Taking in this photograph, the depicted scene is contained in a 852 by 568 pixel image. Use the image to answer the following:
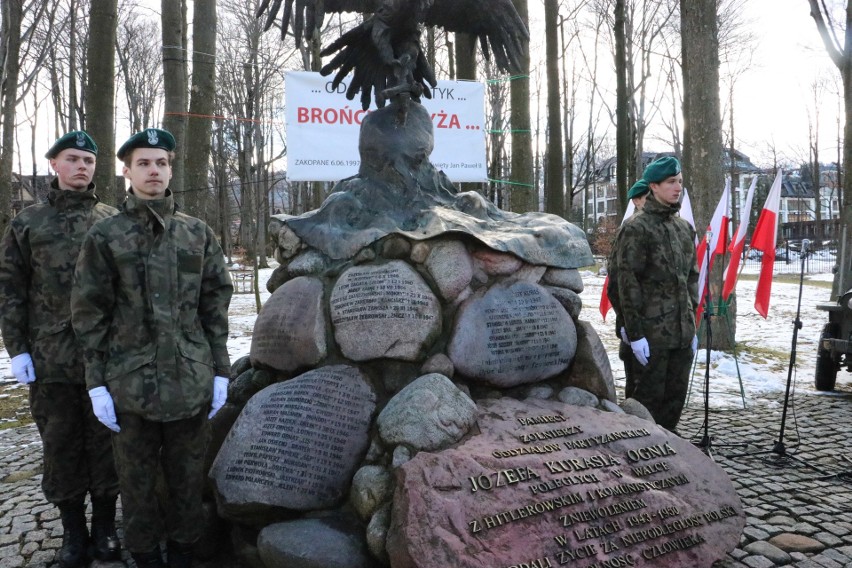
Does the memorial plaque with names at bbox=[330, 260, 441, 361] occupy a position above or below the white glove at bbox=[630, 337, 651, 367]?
above

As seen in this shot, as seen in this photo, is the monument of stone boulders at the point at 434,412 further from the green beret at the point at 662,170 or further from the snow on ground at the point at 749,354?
the snow on ground at the point at 749,354

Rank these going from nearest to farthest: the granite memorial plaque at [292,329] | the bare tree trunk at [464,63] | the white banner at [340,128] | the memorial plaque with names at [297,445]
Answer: the memorial plaque with names at [297,445]
the granite memorial plaque at [292,329]
the white banner at [340,128]
the bare tree trunk at [464,63]

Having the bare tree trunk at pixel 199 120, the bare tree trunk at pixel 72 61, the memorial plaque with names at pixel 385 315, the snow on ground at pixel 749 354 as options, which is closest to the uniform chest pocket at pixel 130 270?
the memorial plaque with names at pixel 385 315

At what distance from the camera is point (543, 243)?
3.88 metres

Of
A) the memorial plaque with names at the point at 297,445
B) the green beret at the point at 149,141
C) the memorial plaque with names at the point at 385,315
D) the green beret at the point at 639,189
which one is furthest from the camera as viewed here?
the green beret at the point at 639,189

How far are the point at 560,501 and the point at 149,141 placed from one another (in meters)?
2.31

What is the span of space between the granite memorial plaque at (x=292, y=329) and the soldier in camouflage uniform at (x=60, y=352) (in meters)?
0.91

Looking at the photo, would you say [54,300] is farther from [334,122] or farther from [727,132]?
[727,132]

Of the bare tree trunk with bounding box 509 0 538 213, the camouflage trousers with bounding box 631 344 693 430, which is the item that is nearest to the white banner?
the bare tree trunk with bounding box 509 0 538 213

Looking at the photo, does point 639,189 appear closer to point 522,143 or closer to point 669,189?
point 669,189

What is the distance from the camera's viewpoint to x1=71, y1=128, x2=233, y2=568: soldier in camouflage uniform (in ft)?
8.66

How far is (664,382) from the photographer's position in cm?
429

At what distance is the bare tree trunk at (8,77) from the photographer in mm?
10156

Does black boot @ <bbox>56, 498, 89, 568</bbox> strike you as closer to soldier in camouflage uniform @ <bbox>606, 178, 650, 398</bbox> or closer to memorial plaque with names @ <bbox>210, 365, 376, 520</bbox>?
memorial plaque with names @ <bbox>210, 365, 376, 520</bbox>
